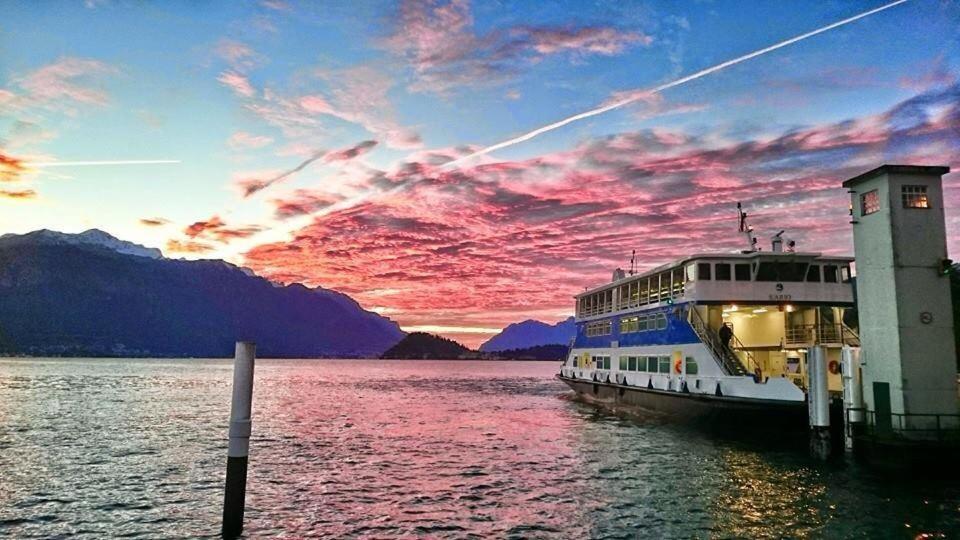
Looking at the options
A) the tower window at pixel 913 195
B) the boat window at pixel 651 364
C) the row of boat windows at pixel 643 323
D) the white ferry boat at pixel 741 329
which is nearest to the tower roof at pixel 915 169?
the tower window at pixel 913 195

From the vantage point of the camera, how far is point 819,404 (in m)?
25.6

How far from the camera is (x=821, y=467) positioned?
2548cm

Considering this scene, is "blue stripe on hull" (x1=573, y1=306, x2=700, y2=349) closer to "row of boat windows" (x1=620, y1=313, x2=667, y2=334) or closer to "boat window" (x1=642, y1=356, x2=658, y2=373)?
"row of boat windows" (x1=620, y1=313, x2=667, y2=334)

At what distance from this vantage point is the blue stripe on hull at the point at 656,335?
3881cm

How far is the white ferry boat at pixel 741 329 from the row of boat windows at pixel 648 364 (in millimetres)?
112

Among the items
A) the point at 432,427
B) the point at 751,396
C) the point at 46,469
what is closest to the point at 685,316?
the point at 751,396

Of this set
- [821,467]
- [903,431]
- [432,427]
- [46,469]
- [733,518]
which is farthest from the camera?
[432,427]

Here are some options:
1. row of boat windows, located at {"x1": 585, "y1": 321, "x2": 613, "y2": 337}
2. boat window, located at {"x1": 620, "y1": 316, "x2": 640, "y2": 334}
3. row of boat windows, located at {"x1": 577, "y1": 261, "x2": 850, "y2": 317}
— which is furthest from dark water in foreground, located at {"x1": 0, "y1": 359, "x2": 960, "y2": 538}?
row of boat windows, located at {"x1": 585, "y1": 321, "x2": 613, "y2": 337}

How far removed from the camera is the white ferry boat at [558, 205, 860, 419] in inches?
1309

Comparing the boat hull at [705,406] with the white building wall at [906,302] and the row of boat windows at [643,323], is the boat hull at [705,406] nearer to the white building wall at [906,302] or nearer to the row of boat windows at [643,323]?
the row of boat windows at [643,323]

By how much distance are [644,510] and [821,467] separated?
10.7m

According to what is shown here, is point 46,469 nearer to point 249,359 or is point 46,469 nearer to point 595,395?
point 249,359

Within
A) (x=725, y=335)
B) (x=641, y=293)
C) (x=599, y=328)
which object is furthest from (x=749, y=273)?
(x=599, y=328)

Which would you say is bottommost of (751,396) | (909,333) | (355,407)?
(355,407)
